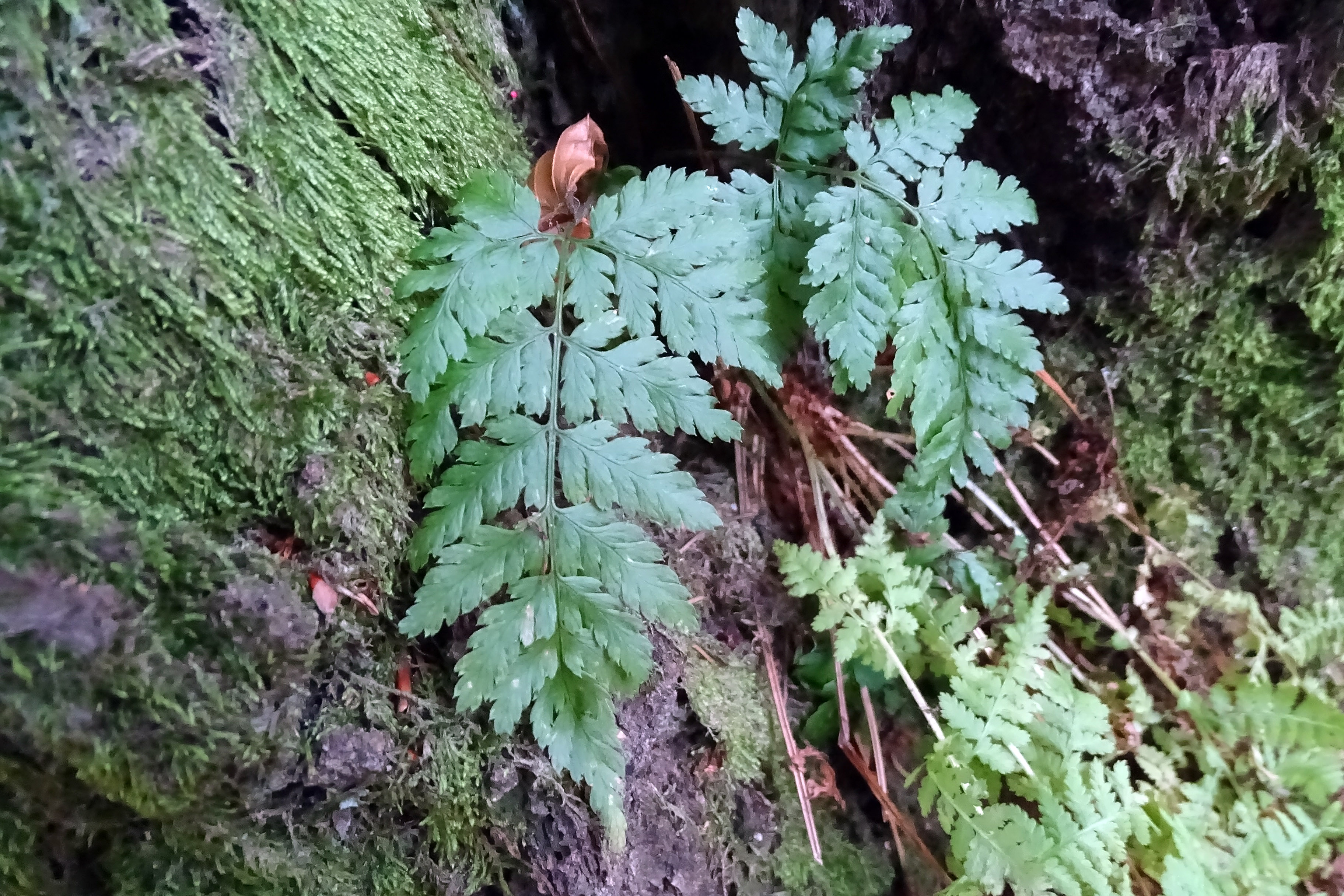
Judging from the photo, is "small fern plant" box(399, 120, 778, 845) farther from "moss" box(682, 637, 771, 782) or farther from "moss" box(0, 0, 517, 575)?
"moss" box(682, 637, 771, 782)

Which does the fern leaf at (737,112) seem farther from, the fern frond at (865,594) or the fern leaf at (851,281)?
the fern frond at (865,594)

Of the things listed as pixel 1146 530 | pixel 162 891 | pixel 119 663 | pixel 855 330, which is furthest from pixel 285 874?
pixel 1146 530

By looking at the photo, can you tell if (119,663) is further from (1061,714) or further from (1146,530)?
(1146,530)

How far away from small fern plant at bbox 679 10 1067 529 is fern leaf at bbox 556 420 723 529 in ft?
1.34

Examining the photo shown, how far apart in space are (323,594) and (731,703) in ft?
2.90

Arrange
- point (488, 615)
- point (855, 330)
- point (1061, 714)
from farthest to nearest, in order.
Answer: point (1061, 714) < point (855, 330) < point (488, 615)

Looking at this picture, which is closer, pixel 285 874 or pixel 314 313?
pixel 285 874

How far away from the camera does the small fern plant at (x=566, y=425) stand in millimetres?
1151

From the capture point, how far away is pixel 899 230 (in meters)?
1.56

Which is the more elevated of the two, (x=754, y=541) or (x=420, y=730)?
(x=754, y=541)

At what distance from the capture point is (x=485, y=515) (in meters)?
1.23

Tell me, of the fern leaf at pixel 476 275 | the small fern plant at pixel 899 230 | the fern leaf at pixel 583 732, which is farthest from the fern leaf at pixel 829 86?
the fern leaf at pixel 583 732

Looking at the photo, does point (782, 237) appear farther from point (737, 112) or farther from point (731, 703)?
point (731, 703)

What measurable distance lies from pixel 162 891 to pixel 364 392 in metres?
0.73
